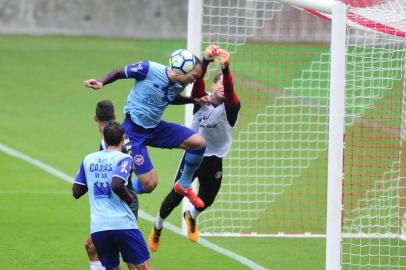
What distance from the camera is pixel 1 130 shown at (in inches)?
892

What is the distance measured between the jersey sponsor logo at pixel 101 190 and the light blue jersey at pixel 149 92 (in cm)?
275

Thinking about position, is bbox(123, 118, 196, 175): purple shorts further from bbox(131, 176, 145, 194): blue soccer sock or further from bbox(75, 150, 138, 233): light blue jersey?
bbox(75, 150, 138, 233): light blue jersey

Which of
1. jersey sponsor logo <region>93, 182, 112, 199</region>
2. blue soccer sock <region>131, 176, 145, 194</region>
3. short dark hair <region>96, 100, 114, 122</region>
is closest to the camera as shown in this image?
jersey sponsor logo <region>93, 182, 112, 199</region>

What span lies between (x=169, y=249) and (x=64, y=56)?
17.7 m

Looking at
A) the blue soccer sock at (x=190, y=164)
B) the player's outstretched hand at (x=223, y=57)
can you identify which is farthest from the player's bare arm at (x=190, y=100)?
the player's outstretched hand at (x=223, y=57)

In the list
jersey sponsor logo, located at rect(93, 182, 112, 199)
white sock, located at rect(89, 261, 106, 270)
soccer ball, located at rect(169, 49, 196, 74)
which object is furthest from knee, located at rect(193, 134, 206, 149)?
jersey sponsor logo, located at rect(93, 182, 112, 199)

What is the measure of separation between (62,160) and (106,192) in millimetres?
10144

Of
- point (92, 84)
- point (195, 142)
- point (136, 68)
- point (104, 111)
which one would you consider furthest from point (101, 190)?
point (195, 142)

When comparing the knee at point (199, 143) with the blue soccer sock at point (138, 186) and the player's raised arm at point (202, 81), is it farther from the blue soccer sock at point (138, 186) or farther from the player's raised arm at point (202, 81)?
the blue soccer sock at point (138, 186)

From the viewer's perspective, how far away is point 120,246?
10.4 meters

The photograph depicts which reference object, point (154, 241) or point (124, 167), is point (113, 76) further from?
point (124, 167)

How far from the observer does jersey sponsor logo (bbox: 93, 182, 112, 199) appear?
33.8ft

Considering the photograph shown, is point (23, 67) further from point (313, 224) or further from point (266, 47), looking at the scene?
point (313, 224)

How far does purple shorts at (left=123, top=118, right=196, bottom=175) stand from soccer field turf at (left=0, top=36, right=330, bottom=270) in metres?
1.30
